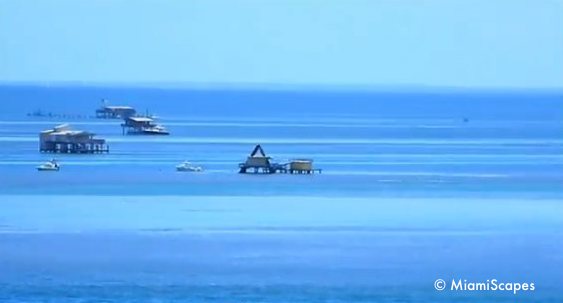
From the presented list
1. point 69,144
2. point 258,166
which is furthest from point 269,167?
point 69,144

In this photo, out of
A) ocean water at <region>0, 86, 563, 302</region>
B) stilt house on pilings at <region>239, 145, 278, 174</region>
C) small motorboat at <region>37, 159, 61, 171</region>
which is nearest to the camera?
ocean water at <region>0, 86, 563, 302</region>

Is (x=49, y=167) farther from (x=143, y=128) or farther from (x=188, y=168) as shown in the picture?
(x=143, y=128)

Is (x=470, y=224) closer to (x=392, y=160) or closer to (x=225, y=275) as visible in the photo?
(x=225, y=275)

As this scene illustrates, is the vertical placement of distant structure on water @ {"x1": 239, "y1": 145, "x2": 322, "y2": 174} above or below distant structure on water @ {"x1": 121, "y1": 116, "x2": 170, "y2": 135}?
below

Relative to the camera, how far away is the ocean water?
54.6 ft

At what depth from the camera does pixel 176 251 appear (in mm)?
19641

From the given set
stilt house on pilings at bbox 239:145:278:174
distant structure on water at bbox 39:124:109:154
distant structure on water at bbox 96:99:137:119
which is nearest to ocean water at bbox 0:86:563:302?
stilt house on pilings at bbox 239:145:278:174

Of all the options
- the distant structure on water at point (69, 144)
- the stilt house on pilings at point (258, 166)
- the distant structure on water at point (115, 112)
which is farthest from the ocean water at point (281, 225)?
the distant structure on water at point (115, 112)

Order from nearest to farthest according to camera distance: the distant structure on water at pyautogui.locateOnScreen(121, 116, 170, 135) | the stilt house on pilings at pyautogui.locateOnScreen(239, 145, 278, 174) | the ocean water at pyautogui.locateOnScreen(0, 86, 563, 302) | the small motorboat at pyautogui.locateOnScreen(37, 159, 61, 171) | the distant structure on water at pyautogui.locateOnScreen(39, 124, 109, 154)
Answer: the ocean water at pyautogui.locateOnScreen(0, 86, 563, 302), the stilt house on pilings at pyautogui.locateOnScreen(239, 145, 278, 174), the small motorboat at pyautogui.locateOnScreen(37, 159, 61, 171), the distant structure on water at pyautogui.locateOnScreen(39, 124, 109, 154), the distant structure on water at pyautogui.locateOnScreen(121, 116, 170, 135)

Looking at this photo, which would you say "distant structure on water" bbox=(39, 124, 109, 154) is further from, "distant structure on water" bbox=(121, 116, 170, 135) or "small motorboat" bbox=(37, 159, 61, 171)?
"distant structure on water" bbox=(121, 116, 170, 135)

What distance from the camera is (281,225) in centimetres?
2277

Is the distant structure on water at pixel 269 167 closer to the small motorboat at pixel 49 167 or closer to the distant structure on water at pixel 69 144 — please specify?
the small motorboat at pixel 49 167

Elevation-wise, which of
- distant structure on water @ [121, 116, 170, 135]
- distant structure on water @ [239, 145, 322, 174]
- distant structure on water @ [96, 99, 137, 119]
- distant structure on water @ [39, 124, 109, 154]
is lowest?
distant structure on water @ [239, 145, 322, 174]

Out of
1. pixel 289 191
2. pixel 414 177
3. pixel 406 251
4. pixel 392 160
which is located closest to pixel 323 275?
pixel 406 251
